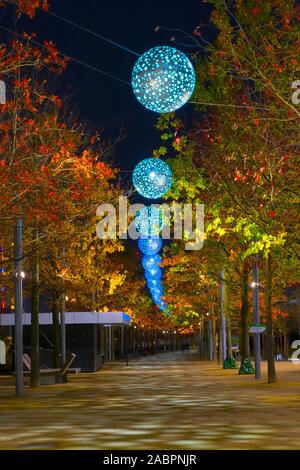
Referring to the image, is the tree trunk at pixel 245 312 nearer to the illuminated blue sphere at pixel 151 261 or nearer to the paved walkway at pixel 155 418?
the paved walkway at pixel 155 418

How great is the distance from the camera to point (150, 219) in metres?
31.2

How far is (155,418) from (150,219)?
12449 millimetres

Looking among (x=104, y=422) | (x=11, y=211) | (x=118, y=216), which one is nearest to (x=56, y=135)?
(x=118, y=216)

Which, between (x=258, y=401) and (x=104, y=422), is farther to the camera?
(x=258, y=401)

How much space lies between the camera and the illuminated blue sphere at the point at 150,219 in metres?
30.5

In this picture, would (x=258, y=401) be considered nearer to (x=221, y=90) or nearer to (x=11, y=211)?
(x=11, y=211)

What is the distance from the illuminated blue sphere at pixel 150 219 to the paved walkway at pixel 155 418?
5.78 m

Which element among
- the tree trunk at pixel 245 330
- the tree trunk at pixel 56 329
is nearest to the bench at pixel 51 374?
the tree trunk at pixel 56 329

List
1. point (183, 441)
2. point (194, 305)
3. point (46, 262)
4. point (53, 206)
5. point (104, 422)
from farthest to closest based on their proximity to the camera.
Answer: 1. point (194, 305)
2. point (46, 262)
3. point (53, 206)
4. point (104, 422)
5. point (183, 441)

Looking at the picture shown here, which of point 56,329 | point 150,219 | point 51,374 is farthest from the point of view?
point 56,329

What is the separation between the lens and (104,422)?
738 inches

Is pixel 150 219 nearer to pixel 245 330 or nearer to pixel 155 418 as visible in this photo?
pixel 155 418

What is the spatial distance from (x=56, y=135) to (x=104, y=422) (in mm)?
17687

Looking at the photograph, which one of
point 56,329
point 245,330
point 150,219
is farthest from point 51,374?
point 150,219
